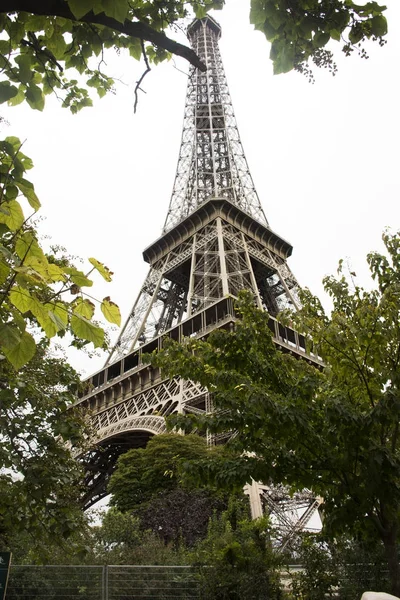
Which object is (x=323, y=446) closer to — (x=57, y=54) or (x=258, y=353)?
(x=258, y=353)

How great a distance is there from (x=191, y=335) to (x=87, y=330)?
72.8 feet

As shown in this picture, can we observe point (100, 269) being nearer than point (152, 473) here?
Yes

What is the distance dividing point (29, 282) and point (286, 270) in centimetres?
3873

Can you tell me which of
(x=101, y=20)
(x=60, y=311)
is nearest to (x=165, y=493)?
(x=60, y=311)

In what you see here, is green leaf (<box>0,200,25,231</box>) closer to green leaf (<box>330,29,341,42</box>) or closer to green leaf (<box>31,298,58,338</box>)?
green leaf (<box>31,298,58,338</box>)

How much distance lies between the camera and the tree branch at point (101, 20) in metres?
2.35

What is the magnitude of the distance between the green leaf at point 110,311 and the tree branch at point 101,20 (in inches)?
53.2

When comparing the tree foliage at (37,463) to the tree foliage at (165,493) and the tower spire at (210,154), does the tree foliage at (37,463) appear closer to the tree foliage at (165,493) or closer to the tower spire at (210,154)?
the tree foliage at (165,493)

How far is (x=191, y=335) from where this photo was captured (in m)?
24.5

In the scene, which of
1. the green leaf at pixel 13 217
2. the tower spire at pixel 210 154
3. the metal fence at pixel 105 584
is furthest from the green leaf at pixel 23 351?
the tower spire at pixel 210 154

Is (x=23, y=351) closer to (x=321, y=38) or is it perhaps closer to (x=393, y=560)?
(x=321, y=38)

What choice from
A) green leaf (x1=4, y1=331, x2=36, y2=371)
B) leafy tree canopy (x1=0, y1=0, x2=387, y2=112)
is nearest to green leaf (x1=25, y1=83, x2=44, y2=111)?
leafy tree canopy (x1=0, y1=0, x2=387, y2=112)

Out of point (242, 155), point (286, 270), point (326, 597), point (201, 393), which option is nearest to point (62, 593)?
point (326, 597)

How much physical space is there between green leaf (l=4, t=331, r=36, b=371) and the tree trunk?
22.7 ft
